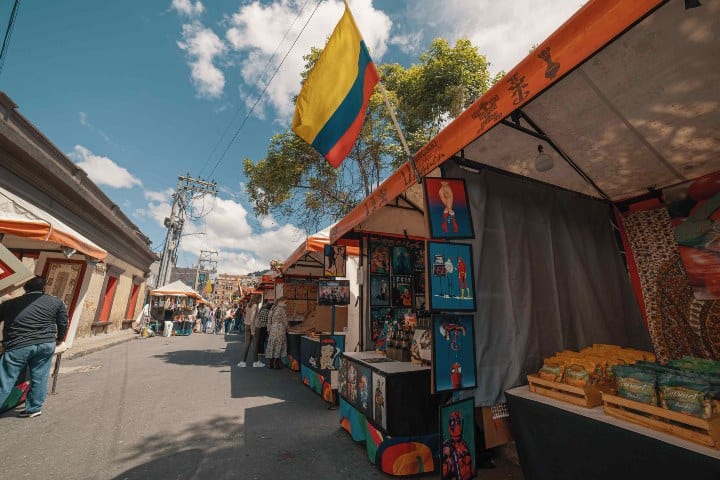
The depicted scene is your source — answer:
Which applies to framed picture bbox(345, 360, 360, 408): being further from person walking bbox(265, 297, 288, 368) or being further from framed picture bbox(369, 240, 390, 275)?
person walking bbox(265, 297, 288, 368)

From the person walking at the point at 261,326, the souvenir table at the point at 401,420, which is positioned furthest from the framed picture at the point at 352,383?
the person walking at the point at 261,326

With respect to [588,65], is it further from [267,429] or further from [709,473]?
[267,429]

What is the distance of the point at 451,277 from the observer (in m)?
2.72

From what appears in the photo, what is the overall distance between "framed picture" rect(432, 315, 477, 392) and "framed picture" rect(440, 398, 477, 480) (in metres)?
0.20

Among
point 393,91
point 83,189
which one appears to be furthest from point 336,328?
point 393,91

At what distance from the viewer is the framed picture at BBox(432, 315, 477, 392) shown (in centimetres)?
257

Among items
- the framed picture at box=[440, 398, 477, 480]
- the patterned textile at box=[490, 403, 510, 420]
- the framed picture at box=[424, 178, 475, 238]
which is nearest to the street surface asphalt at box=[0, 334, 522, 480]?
the framed picture at box=[440, 398, 477, 480]

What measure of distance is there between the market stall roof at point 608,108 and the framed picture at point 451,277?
0.82m

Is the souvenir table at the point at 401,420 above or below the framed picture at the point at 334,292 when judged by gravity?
below

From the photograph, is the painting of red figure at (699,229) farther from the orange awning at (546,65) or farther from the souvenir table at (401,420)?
the souvenir table at (401,420)

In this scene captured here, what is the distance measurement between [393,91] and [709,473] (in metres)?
13.8

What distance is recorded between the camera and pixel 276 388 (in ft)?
20.2

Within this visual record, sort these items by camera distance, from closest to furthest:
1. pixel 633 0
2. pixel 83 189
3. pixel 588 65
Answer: pixel 633 0 < pixel 588 65 < pixel 83 189

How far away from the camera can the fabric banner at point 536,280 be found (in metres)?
2.82
